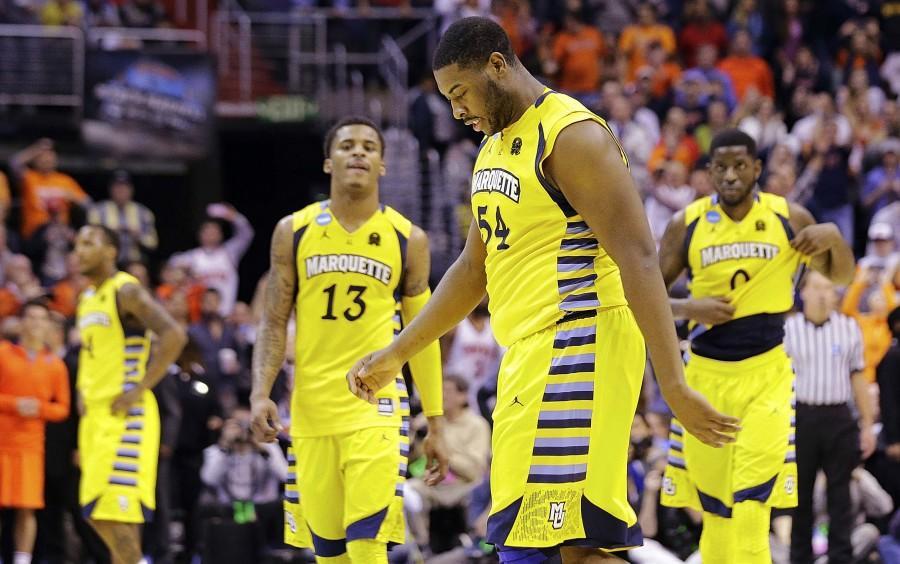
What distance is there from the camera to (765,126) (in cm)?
1714

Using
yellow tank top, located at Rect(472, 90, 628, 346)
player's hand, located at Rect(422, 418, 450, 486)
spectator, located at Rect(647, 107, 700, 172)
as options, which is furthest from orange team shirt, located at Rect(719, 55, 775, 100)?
yellow tank top, located at Rect(472, 90, 628, 346)

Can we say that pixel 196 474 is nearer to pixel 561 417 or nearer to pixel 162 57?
pixel 162 57

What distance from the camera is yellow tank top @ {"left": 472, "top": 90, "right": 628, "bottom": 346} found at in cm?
486

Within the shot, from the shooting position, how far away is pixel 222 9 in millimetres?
20234

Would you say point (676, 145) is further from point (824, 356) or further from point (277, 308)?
point (277, 308)

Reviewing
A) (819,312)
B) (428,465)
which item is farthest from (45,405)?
(819,312)

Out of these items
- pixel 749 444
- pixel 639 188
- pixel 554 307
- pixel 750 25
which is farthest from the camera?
pixel 750 25

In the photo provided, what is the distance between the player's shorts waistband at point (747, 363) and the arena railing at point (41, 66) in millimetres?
12097

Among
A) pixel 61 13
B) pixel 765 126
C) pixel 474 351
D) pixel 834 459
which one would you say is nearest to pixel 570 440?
pixel 834 459

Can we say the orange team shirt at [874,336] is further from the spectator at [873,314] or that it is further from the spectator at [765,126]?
the spectator at [765,126]

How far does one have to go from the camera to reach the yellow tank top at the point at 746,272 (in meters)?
8.05

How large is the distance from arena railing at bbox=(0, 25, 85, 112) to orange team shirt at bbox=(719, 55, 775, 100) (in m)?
8.51

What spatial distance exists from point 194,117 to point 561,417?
14.3 metres

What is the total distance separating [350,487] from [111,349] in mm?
3134
